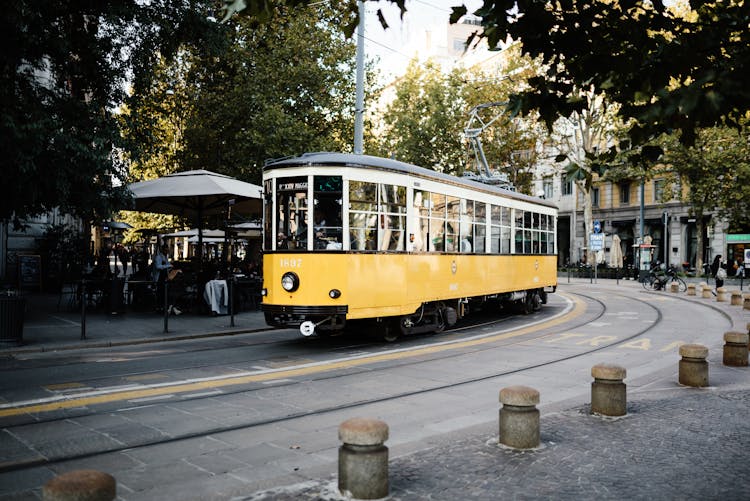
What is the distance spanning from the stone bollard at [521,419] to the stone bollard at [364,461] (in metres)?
1.57

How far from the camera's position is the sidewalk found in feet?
37.8

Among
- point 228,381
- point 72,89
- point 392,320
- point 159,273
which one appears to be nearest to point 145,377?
point 228,381

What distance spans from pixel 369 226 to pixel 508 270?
261 inches

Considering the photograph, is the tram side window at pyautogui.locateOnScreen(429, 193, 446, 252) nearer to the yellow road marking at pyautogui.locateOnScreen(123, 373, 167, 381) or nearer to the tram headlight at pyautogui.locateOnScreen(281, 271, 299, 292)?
the tram headlight at pyautogui.locateOnScreen(281, 271, 299, 292)

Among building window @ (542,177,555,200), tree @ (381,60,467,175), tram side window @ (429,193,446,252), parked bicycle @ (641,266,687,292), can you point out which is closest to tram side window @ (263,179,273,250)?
tram side window @ (429,193,446,252)

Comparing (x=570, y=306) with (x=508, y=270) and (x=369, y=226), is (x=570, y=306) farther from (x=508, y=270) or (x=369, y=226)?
(x=369, y=226)

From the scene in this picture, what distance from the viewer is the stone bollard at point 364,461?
4215 mm

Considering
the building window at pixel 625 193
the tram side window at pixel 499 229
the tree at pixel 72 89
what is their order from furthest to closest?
the building window at pixel 625 193, the tram side window at pixel 499 229, the tree at pixel 72 89

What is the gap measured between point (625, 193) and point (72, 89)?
149 feet

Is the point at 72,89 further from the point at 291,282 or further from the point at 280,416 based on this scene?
the point at 280,416

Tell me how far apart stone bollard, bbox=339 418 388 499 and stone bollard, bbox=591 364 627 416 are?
3.24 meters

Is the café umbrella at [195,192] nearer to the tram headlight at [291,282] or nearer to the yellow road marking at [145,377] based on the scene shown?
the tram headlight at [291,282]

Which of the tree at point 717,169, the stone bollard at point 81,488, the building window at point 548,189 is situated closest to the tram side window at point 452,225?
the stone bollard at point 81,488

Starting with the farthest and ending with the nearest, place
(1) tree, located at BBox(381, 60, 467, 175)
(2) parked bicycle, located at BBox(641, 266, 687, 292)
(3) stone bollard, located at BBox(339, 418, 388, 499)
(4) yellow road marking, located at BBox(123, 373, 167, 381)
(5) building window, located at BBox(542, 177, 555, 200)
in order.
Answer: (5) building window, located at BBox(542, 177, 555, 200), (1) tree, located at BBox(381, 60, 467, 175), (2) parked bicycle, located at BBox(641, 266, 687, 292), (4) yellow road marking, located at BBox(123, 373, 167, 381), (3) stone bollard, located at BBox(339, 418, 388, 499)
